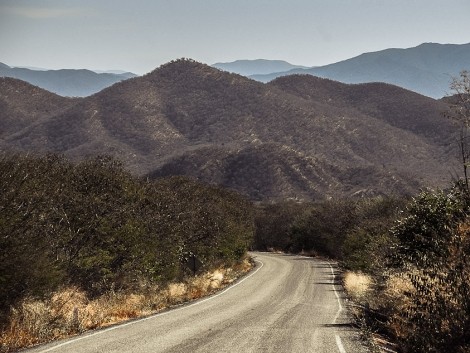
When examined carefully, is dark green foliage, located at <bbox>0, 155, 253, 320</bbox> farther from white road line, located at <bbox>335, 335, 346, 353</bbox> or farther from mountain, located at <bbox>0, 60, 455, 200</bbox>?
mountain, located at <bbox>0, 60, 455, 200</bbox>

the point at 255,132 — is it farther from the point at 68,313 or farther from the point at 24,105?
the point at 68,313

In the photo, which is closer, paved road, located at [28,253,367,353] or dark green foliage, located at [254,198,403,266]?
paved road, located at [28,253,367,353]

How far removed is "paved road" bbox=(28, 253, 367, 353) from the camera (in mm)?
10750

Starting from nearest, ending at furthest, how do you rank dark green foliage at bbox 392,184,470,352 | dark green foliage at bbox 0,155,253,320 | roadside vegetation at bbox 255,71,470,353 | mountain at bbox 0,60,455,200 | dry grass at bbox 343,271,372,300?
dark green foliage at bbox 392,184,470,352, roadside vegetation at bbox 255,71,470,353, dark green foliage at bbox 0,155,253,320, dry grass at bbox 343,271,372,300, mountain at bbox 0,60,455,200

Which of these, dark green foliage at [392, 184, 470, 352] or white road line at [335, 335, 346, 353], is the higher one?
dark green foliage at [392, 184, 470, 352]

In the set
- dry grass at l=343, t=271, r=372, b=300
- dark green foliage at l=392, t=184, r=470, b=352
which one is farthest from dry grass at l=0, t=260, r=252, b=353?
dark green foliage at l=392, t=184, r=470, b=352

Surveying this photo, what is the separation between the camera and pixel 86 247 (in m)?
19.5

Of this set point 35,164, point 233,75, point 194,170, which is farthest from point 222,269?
point 233,75

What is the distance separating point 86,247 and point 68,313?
5607 mm

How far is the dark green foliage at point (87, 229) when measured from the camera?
A: 13031 millimetres

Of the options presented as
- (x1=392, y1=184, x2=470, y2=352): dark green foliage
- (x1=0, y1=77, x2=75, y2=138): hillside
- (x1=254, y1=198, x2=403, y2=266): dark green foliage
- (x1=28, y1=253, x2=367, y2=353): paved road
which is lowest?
(x1=254, y1=198, x2=403, y2=266): dark green foliage

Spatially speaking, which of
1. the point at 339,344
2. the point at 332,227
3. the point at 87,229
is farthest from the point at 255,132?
the point at 339,344

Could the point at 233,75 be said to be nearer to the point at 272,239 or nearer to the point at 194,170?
the point at 194,170

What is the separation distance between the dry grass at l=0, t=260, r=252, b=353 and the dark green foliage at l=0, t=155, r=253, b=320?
48 cm
